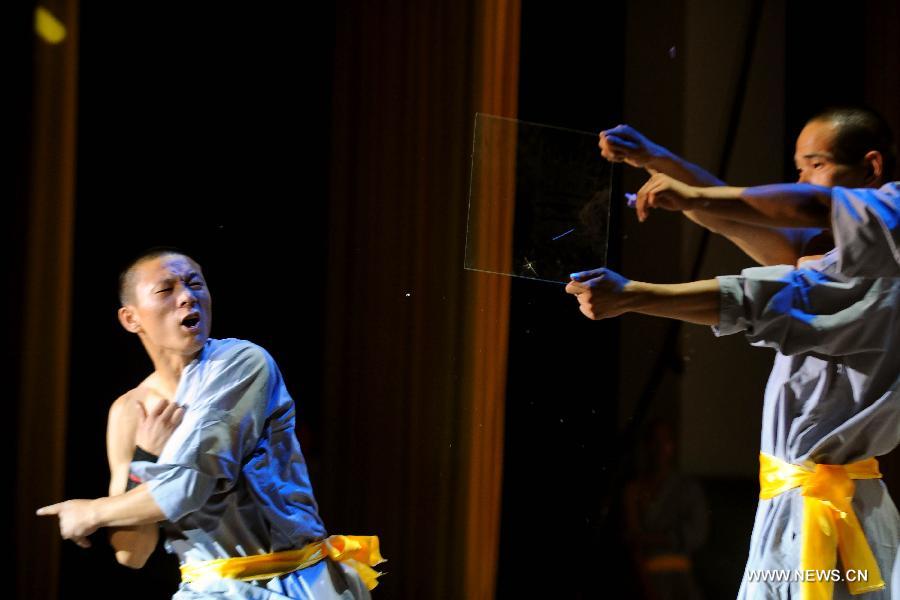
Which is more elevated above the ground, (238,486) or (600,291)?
(600,291)

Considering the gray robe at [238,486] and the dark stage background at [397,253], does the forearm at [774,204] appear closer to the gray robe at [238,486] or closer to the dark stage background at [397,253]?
the gray robe at [238,486]

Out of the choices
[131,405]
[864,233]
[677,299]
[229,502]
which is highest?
[864,233]

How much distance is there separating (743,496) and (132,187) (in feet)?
7.07

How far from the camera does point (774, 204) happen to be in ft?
4.71

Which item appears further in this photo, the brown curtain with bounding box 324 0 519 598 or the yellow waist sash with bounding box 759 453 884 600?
the brown curtain with bounding box 324 0 519 598

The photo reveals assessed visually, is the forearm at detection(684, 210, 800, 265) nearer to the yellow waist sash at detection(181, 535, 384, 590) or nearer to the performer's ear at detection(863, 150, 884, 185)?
the performer's ear at detection(863, 150, 884, 185)

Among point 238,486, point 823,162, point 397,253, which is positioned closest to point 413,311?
point 397,253

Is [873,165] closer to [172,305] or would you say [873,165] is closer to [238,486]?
[238,486]

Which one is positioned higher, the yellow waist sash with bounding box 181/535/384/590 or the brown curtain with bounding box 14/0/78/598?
the brown curtain with bounding box 14/0/78/598

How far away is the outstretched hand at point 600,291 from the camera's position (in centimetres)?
145

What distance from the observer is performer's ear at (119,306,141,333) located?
207 centimetres

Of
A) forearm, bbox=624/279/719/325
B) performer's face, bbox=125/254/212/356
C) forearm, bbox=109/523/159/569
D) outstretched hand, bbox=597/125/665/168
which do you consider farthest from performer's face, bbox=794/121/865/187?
forearm, bbox=109/523/159/569

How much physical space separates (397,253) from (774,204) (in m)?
1.46

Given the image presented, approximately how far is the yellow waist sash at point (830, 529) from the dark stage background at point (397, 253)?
128cm
